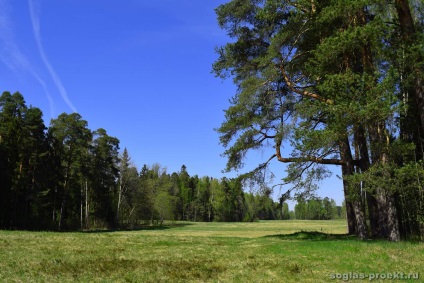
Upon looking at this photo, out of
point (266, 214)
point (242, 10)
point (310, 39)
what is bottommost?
point (266, 214)

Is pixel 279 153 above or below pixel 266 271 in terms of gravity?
above

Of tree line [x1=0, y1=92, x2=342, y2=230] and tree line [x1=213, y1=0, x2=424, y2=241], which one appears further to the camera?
tree line [x1=0, y1=92, x2=342, y2=230]

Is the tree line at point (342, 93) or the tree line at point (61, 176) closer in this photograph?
the tree line at point (342, 93)

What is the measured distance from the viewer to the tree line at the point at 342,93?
47.4ft

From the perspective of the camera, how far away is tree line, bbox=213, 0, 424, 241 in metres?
14.5

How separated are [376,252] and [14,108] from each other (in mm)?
46756

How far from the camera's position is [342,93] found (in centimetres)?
1464

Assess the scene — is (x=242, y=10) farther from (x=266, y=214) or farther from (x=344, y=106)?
(x=266, y=214)

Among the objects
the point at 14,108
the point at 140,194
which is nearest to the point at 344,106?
the point at 14,108

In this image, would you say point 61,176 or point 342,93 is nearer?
point 342,93

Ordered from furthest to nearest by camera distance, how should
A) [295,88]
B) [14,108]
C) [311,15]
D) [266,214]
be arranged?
[266,214], [14,108], [295,88], [311,15]

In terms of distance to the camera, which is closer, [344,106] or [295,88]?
[344,106]

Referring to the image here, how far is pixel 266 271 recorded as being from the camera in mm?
9523

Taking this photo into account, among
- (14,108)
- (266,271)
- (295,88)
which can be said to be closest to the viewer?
(266,271)
